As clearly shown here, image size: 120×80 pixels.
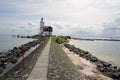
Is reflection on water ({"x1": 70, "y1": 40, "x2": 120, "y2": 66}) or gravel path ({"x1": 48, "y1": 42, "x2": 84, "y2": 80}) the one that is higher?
gravel path ({"x1": 48, "y1": 42, "x2": 84, "y2": 80})

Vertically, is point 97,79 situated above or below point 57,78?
below

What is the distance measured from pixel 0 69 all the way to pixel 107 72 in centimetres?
1090

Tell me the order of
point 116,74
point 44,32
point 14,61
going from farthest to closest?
point 44,32, point 14,61, point 116,74

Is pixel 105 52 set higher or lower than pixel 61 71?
lower

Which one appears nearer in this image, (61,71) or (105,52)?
(61,71)

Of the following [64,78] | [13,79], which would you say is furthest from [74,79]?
[13,79]

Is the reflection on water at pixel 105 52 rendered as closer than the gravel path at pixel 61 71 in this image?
No

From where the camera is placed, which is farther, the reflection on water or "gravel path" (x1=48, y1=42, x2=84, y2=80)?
the reflection on water

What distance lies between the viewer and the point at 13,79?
14039 millimetres

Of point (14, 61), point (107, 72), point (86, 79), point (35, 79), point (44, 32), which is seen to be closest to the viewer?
point (35, 79)

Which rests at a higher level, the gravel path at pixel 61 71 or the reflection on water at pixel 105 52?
the gravel path at pixel 61 71

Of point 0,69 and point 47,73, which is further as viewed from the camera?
point 0,69

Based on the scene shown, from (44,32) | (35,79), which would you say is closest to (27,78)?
(35,79)

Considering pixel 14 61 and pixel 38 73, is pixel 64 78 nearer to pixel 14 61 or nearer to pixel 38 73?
pixel 38 73
